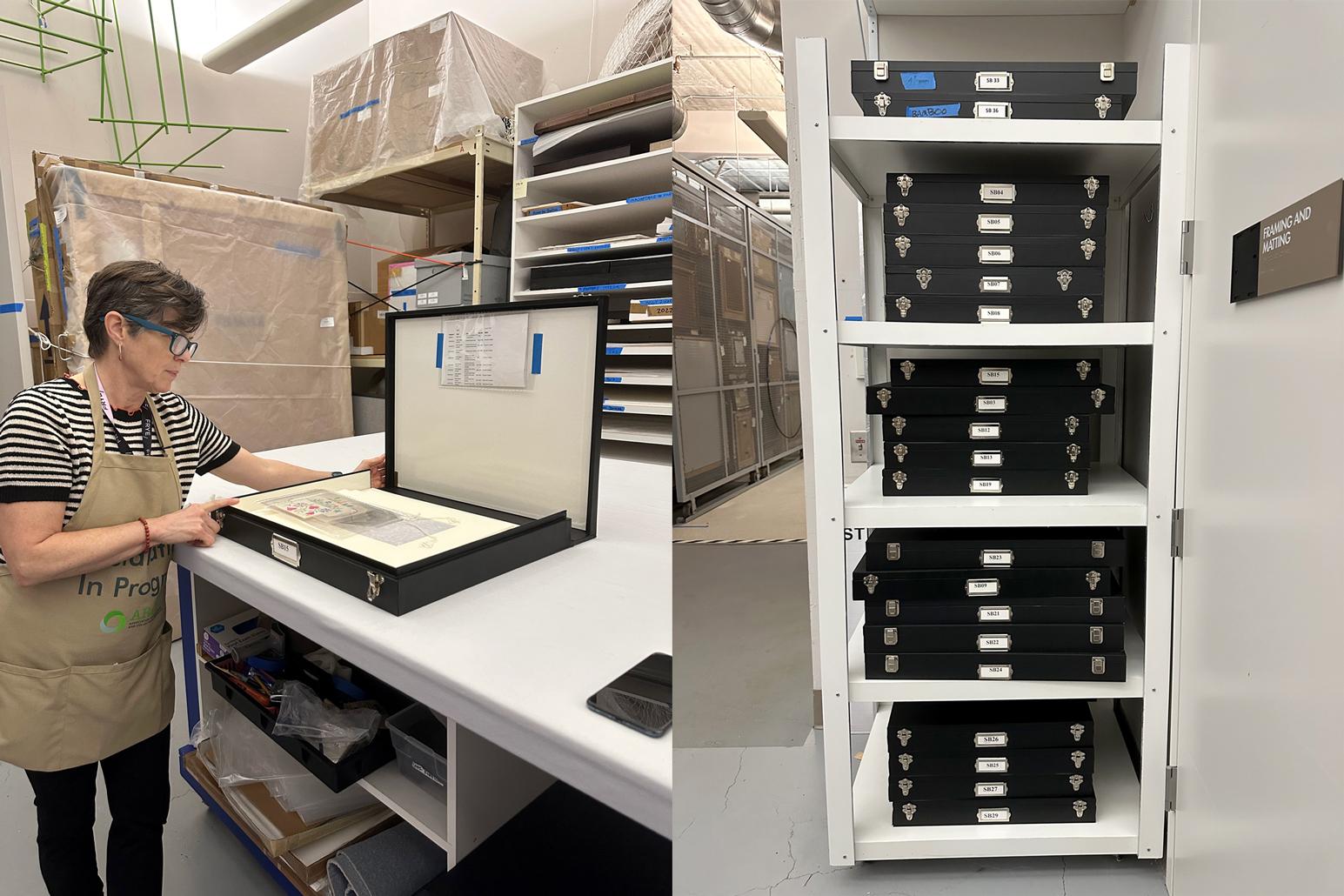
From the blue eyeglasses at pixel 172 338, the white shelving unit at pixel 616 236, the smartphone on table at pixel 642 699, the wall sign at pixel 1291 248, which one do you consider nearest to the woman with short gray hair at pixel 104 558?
the blue eyeglasses at pixel 172 338

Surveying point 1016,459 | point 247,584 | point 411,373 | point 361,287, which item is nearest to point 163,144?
point 361,287

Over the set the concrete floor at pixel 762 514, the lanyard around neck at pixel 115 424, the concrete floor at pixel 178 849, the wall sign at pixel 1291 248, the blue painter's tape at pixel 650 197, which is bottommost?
the concrete floor at pixel 178 849

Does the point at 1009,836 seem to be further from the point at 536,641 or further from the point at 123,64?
the point at 123,64

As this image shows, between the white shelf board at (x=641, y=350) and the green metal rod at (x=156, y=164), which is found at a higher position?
the green metal rod at (x=156, y=164)

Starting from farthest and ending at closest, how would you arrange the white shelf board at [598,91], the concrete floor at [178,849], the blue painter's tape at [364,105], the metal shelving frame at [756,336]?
the blue painter's tape at [364,105], the metal shelving frame at [756,336], the white shelf board at [598,91], the concrete floor at [178,849]

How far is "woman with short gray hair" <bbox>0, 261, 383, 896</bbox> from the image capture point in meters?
0.97

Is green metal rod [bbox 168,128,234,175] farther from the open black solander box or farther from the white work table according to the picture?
the white work table

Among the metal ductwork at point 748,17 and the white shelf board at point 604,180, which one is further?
the white shelf board at point 604,180

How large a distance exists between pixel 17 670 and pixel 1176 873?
71.3 inches

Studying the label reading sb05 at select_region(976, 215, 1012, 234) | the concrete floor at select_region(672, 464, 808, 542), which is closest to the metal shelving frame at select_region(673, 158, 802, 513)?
the concrete floor at select_region(672, 464, 808, 542)

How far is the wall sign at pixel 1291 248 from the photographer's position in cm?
70

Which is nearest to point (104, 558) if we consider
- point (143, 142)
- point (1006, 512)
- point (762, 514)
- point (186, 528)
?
point (186, 528)

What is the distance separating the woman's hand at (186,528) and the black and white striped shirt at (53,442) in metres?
0.12

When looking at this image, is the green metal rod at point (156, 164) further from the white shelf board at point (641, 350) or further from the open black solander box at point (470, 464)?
the white shelf board at point (641, 350)
